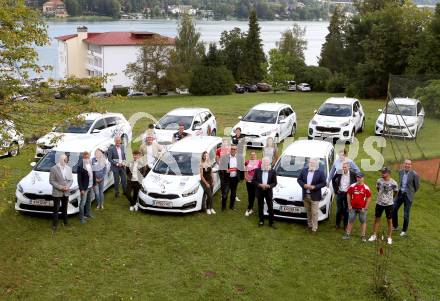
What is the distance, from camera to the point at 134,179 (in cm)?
1277

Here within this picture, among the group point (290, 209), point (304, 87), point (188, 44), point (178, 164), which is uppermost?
point (178, 164)

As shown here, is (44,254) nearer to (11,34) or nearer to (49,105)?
(49,105)

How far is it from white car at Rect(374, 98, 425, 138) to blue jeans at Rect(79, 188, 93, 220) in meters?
10.7

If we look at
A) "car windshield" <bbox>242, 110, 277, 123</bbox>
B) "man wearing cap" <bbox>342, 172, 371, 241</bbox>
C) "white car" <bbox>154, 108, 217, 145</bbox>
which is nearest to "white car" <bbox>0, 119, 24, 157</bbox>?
"man wearing cap" <bbox>342, 172, 371, 241</bbox>

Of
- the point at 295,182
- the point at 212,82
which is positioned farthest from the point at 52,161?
the point at 212,82

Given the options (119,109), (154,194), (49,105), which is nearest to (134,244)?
(154,194)

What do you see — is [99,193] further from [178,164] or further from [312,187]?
[312,187]

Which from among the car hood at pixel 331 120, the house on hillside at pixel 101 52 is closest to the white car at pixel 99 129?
the car hood at pixel 331 120

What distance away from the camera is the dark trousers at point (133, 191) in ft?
42.2

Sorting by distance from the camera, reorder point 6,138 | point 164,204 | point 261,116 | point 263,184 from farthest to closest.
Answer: point 261,116, point 164,204, point 263,184, point 6,138

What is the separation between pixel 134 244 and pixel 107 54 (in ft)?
260

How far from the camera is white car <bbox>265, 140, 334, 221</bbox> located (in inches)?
468

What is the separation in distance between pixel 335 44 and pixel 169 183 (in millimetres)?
73055

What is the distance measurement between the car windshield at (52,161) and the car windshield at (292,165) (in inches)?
199
